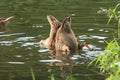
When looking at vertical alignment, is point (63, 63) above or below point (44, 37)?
above

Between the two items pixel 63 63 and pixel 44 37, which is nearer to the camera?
pixel 63 63

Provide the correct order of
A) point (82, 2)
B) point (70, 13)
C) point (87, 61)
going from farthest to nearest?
point (82, 2) → point (70, 13) → point (87, 61)

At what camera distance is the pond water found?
32.9 ft

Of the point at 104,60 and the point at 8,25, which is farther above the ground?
the point at 104,60

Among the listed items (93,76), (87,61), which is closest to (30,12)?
(87,61)

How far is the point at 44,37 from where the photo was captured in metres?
13.5

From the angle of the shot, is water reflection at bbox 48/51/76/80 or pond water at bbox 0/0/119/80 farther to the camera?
pond water at bbox 0/0/119/80

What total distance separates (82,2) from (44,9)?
185 centimetres

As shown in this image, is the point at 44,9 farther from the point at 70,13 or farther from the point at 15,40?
the point at 15,40

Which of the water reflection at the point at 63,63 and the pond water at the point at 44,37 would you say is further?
the pond water at the point at 44,37

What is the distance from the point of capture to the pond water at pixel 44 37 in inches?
395

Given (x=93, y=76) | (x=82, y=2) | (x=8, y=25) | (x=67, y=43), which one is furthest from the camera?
(x=82, y=2)

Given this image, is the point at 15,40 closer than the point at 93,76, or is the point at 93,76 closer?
the point at 93,76

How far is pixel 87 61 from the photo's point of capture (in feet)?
34.9
